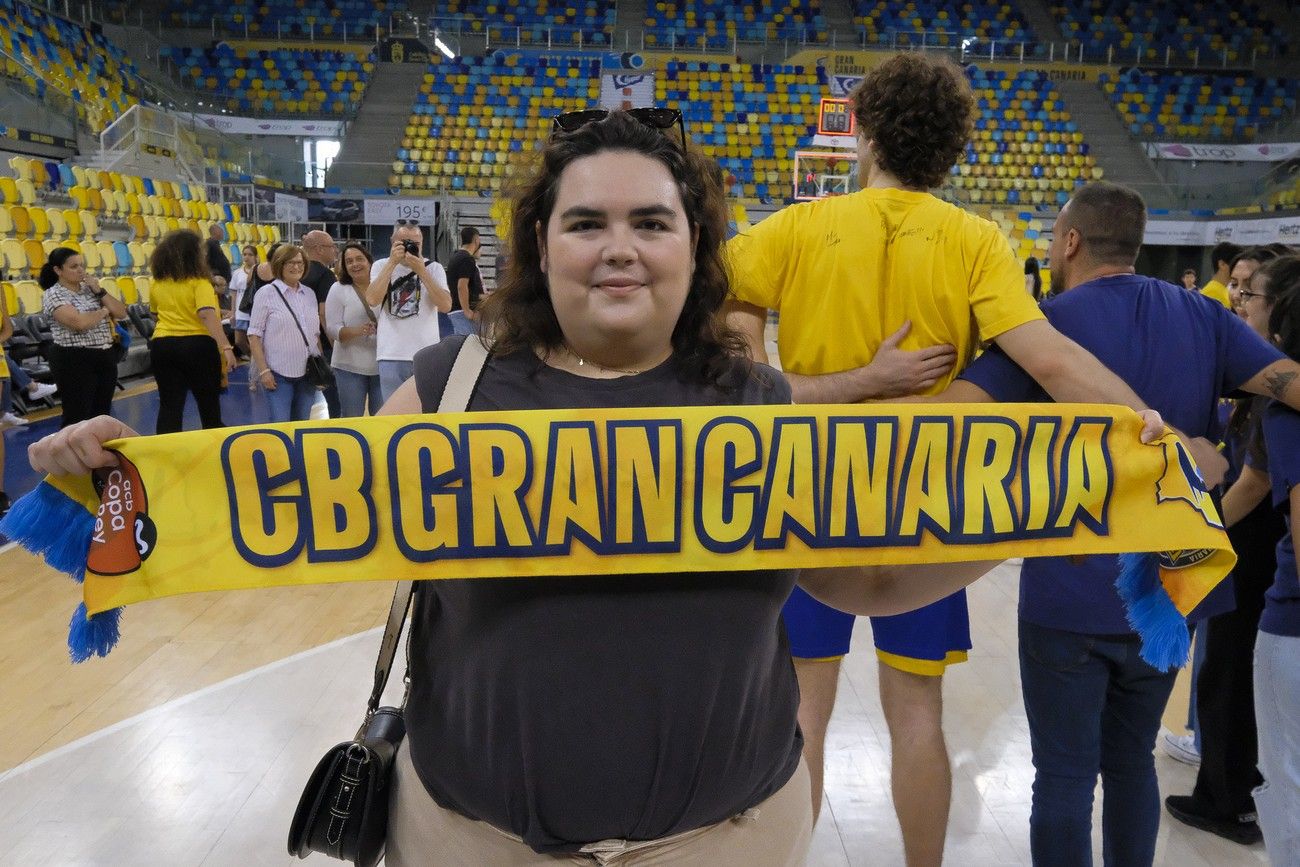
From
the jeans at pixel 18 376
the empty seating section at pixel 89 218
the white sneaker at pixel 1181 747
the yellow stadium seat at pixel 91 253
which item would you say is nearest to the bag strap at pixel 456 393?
the white sneaker at pixel 1181 747

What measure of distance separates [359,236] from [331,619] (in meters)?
15.3

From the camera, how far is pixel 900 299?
6.12 ft

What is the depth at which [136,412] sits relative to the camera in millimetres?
8094

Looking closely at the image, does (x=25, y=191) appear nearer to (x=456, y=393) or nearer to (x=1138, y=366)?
(x=456, y=393)

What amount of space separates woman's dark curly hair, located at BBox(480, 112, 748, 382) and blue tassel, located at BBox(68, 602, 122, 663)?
0.60 meters

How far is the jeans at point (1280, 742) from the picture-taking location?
5.60 ft

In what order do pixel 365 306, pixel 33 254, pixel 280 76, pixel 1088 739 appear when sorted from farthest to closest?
→ pixel 280 76 < pixel 33 254 < pixel 365 306 < pixel 1088 739

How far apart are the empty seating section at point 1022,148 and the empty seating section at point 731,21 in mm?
4330

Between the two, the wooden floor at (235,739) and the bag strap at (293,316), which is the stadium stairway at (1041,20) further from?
the wooden floor at (235,739)

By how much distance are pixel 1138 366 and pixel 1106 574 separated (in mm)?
376

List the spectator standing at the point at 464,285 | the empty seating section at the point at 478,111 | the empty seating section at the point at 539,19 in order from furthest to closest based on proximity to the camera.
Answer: the empty seating section at the point at 539,19
the empty seating section at the point at 478,111
the spectator standing at the point at 464,285

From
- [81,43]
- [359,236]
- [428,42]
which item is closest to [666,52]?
[428,42]

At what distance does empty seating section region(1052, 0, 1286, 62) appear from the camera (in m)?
23.1

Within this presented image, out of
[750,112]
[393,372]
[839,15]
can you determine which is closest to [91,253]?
[393,372]
